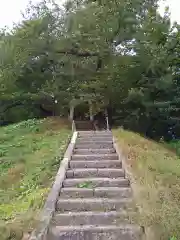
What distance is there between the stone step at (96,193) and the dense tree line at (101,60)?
8256 millimetres

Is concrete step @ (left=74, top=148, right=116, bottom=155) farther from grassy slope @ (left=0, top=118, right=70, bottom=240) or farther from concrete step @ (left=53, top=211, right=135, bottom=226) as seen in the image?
concrete step @ (left=53, top=211, right=135, bottom=226)

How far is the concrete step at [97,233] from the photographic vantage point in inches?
202

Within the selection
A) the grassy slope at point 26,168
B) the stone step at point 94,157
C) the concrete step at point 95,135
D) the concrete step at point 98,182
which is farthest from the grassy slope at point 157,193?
the concrete step at point 95,135

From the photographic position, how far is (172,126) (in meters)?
17.9

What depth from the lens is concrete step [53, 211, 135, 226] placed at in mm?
5613

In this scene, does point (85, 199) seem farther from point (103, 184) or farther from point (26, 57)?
point (26, 57)

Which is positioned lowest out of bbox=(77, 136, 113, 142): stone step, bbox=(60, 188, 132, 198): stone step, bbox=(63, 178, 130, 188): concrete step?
bbox=(60, 188, 132, 198): stone step

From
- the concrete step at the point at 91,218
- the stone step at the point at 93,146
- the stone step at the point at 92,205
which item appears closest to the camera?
the concrete step at the point at 91,218

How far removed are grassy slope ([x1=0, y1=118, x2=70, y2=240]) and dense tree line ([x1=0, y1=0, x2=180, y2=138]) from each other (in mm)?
2380

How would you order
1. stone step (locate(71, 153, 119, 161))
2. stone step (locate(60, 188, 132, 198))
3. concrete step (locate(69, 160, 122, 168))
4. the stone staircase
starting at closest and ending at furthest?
the stone staircase, stone step (locate(60, 188, 132, 198)), concrete step (locate(69, 160, 122, 168)), stone step (locate(71, 153, 119, 161))

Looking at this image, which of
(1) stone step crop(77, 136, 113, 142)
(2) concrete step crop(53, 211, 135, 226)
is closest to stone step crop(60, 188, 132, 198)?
(2) concrete step crop(53, 211, 135, 226)

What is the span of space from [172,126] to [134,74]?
12.8 ft

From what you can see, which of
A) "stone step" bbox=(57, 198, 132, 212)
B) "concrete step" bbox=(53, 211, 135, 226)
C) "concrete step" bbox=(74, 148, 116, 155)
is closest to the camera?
"concrete step" bbox=(53, 211, 135, 226)

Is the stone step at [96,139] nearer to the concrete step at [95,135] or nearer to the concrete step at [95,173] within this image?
the concrete step at [95,135]
